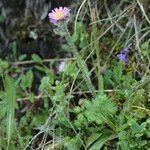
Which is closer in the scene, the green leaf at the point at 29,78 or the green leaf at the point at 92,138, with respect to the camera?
the green leaf at the point at 92,138

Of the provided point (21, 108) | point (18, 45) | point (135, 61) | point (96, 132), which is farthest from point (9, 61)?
point (96, 132)

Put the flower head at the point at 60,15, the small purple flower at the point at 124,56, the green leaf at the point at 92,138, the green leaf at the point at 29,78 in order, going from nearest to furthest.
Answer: the flower head at the point at 60,15 < the green leaf at the point at 92,138 < the small purple flower at the point at 124,56 < the green leaf at the point at 29,78

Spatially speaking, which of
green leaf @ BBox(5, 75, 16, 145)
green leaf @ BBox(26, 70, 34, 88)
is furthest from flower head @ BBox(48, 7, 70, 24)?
green leaf @ BBox(26, 70, 34, 88)

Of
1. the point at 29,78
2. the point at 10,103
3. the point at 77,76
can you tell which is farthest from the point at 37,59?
the point at 10,103

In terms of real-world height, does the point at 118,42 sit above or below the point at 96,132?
above

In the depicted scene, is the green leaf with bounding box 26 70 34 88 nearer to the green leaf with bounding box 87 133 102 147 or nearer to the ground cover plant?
the ground cover plant

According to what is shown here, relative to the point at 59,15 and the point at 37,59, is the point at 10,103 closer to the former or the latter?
the point at 59,15

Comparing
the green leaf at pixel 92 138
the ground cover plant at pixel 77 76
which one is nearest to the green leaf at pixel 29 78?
the ground cover plant at pixel 77 76

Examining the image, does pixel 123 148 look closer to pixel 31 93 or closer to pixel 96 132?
pixel 96 132

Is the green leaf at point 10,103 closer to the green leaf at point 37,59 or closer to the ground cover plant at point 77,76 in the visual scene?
the ground cover plant at point 77,76
